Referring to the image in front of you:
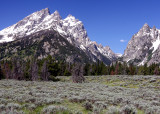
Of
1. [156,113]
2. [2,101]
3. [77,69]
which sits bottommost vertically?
[156,113]

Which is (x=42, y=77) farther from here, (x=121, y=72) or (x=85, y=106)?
(x=121, y=72)

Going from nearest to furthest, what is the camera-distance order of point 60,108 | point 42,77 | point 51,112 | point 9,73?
point 51,112 < point 60,108 < point 42,77 < point 9,73

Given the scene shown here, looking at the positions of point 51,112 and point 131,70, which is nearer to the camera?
point 51,112

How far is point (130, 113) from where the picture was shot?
1180cm

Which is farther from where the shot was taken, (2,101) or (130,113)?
(2,101)

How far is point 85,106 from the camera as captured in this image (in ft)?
43.5

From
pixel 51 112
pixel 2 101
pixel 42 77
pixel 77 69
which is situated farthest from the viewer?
pixel 42 77

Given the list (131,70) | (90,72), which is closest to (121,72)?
(131,70)

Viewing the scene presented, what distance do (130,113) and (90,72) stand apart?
10434cm

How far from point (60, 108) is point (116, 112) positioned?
4337 mm

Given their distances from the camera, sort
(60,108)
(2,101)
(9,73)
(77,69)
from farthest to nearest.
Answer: (9,73)
(77,69)
(2,101)
(60,108)

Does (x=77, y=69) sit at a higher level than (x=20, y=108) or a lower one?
higher

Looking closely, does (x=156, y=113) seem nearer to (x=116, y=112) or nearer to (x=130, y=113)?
(x=130, y=113)

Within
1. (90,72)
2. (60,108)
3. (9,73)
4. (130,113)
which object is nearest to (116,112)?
(130,113)
